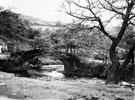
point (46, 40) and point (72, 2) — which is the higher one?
point (72, 2)

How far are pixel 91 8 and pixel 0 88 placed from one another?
8.50 meters

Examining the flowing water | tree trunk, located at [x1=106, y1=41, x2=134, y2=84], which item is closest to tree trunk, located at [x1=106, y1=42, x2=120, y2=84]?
tree trunk, located at [x1=106, y1=41, x2=134, y2=84]

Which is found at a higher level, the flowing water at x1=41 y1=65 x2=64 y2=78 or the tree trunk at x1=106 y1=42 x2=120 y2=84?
the tree trunk at x1=106 y1=42 x2=120 y2=84

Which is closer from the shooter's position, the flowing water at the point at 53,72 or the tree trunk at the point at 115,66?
the tree trunk at the point at 115,66

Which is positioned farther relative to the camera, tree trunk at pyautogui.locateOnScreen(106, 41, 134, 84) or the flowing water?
the flowing water

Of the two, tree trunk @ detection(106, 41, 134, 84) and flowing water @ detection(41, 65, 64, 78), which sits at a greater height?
tree trunk @ detection(106, 41, 134, 84)

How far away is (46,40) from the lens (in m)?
44.8

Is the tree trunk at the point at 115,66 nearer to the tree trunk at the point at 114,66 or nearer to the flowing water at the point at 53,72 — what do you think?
the tree trunk at the point at 114,66

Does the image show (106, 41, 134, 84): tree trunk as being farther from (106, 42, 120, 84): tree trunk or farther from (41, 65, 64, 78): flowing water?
(41, 65, 64, 78): flowing water

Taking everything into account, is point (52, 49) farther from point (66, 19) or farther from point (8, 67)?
point (66, 19)

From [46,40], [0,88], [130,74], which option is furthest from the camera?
[46,40]

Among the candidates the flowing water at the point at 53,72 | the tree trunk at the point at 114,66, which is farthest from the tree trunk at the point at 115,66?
the flowing water at the point at 53,72

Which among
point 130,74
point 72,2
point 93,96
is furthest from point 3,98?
point 130,74

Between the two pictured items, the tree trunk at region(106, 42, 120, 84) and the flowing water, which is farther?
the flowing water
